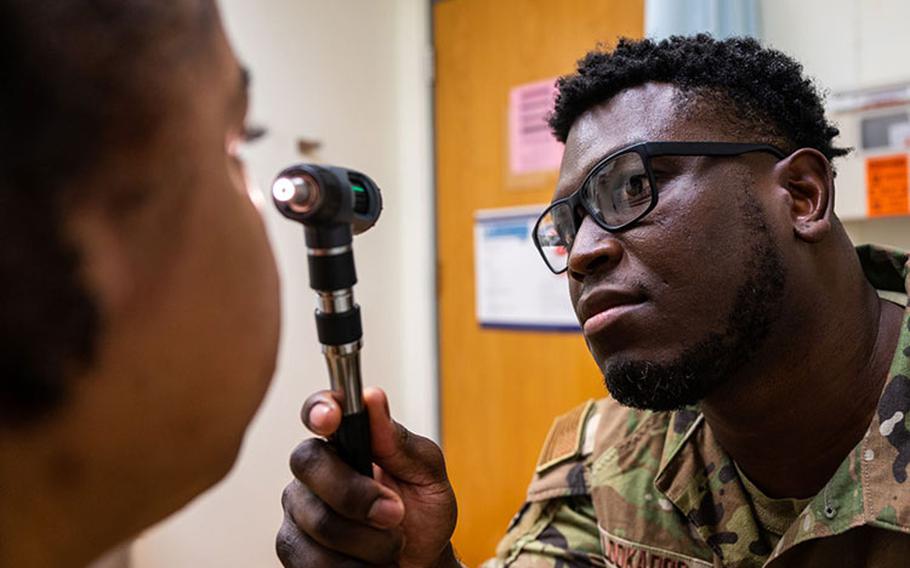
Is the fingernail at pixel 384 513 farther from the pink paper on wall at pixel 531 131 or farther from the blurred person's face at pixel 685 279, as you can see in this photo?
the pink paper on wall at pixel 531 131

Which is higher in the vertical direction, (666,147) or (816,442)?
(666,147)

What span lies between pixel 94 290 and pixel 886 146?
1.56 meters

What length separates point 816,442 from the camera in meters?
0.96

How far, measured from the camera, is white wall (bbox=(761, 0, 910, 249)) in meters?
1.50

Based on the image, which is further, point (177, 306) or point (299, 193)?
point (299, 193)

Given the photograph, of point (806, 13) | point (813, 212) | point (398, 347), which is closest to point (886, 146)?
point (806, 13)

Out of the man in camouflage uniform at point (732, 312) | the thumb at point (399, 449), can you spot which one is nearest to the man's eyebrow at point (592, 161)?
the man in camouflage uniform at point (732, 312)

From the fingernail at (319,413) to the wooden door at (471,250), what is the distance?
150cm

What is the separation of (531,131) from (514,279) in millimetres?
445

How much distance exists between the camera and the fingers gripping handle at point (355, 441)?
1.96 ft

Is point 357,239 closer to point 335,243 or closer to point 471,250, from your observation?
point 471,250

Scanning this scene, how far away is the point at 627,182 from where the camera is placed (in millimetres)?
923

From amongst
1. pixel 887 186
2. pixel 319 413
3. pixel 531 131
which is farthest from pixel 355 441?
pixel 531 131

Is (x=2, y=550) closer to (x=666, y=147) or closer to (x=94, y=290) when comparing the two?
(x=94, y=290)
